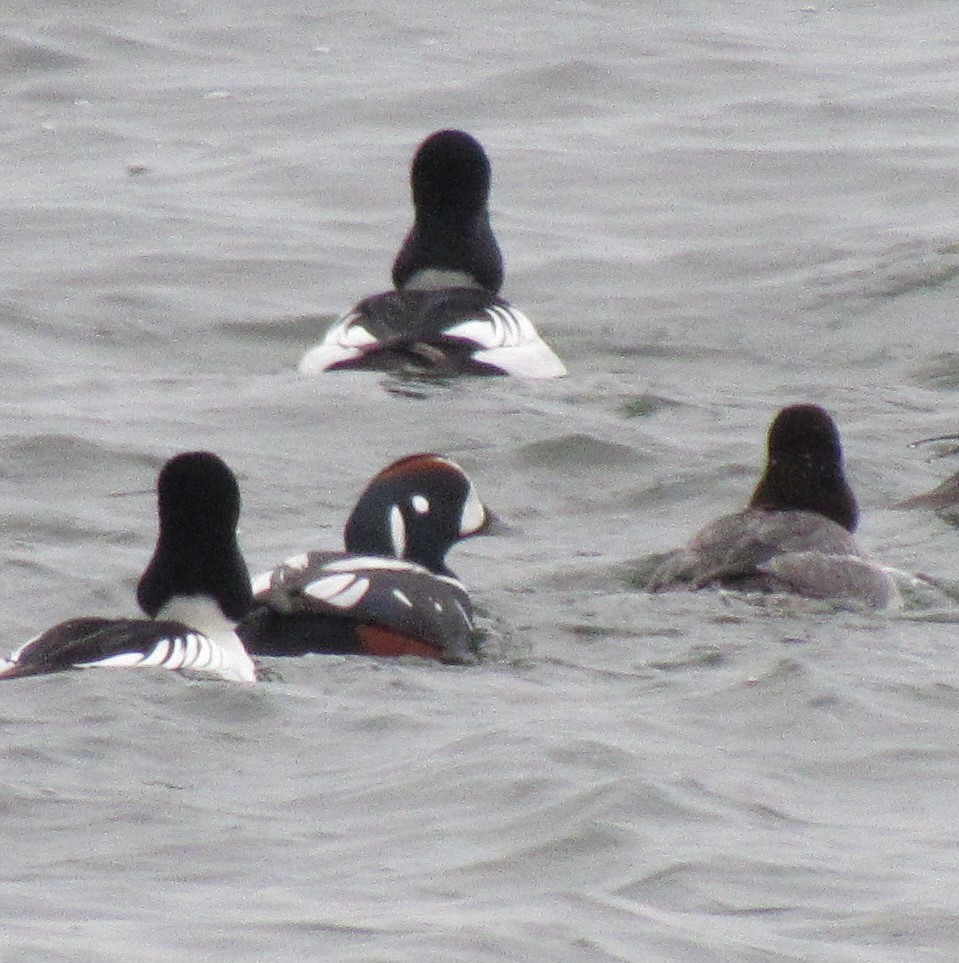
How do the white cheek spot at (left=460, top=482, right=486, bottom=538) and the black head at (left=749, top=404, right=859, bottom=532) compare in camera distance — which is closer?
the white cheek spot at (left=460, top=482, right=486, bottom=538)

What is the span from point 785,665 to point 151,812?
94.3 inches

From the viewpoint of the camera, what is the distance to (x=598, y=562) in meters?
10.8

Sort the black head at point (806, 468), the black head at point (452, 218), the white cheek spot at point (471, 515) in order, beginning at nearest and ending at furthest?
the white cheek spot at point (471, 515), the black head at point (806, 468), the black head at point (452, 218)

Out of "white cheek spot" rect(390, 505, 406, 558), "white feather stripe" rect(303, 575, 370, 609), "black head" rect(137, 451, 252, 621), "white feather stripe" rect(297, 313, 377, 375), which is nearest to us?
"black head" rect(137, 451, 252, 621)

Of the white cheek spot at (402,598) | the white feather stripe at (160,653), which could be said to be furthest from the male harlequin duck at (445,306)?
the white feather stripe at (160,653)

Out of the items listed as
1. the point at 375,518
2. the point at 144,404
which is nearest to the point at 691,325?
the point at 144,404

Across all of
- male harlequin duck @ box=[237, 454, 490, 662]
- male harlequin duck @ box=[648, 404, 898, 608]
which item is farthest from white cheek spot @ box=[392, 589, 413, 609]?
male harlequin duck @ box=[648, 404, 898, 608]

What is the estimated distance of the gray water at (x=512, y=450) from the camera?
6.96 m

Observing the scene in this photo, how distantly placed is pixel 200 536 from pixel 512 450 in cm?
411

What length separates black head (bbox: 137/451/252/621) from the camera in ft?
28.8

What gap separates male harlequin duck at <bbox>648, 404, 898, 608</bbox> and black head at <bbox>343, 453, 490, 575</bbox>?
805mm

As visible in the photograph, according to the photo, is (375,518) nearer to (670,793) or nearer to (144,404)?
(670,793)

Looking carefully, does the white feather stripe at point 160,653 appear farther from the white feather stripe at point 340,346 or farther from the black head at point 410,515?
the white feather stripe at point 340,346

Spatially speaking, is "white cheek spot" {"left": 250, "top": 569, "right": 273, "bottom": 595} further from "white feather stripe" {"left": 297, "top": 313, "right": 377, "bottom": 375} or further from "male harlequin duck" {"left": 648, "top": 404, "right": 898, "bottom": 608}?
"white feather stripe" {"left": 297, "top": 313, "right": 377, "bottom": 375}
